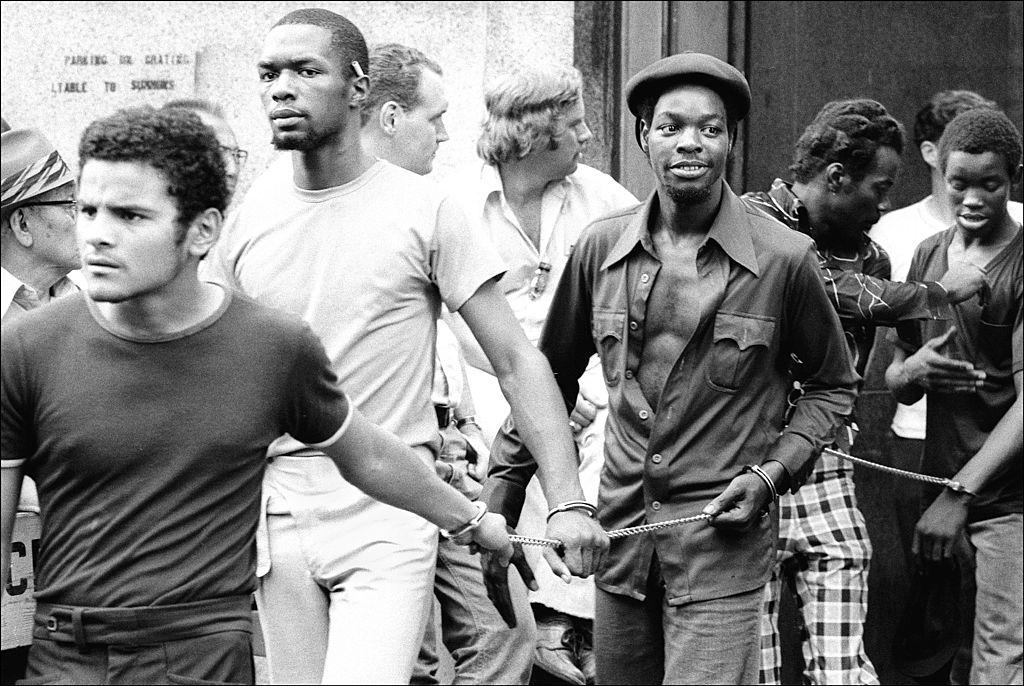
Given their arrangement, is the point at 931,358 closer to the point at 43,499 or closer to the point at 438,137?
the point at 438,137

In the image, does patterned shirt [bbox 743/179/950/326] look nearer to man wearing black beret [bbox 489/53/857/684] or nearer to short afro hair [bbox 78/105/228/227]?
man wearing black beret [bbox 489/53/857/684]

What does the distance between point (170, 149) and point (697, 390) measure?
1.66 m

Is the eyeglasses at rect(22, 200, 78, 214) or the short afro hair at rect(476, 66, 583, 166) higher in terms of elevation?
the short afro hair at rect(476, 66, 583, 166)

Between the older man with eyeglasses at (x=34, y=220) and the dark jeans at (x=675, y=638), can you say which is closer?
the dark jeans at (x=675, y=638)

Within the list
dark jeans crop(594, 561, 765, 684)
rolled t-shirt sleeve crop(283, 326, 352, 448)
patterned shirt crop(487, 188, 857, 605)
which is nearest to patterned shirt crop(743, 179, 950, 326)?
patterned shirt crop(487, 188, 857, 605)

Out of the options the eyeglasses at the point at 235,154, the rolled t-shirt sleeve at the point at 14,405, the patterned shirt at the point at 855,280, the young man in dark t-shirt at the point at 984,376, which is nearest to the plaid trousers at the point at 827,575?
the young man in dark t-shirt at the point at 984,376

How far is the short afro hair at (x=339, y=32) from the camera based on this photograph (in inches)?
179

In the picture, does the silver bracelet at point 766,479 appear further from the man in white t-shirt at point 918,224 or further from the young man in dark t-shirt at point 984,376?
the man in white t-shirt at point 918,224

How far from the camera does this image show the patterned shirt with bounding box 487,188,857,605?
15.0 ft

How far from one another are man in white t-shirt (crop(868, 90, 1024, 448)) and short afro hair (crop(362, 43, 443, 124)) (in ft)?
7.39

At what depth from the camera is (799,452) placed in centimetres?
463

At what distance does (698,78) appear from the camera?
4.74 meters

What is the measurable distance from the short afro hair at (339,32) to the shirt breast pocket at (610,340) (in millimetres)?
923

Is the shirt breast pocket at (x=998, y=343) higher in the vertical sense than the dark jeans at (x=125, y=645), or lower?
higher
